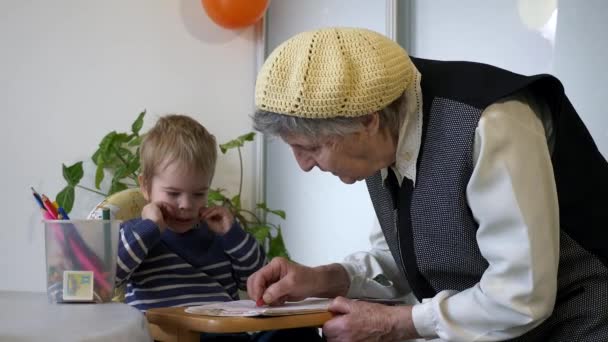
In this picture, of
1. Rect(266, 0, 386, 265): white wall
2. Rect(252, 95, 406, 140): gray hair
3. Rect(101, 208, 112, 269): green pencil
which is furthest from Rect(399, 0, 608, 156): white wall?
Rect(101, 208, 112, 269): green pencil

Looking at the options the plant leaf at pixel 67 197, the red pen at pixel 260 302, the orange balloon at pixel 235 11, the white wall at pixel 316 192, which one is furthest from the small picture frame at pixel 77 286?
the orange balloon at pixel 235 11

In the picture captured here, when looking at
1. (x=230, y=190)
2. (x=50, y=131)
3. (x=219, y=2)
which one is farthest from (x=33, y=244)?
(x=219, y=2)

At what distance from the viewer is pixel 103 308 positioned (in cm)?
112

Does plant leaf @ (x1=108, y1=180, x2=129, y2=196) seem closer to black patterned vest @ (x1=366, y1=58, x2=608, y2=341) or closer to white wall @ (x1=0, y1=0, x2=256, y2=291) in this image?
white wall @ (x1=0, y1=0, x2=256, y2=291)

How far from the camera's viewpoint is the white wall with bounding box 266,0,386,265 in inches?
106

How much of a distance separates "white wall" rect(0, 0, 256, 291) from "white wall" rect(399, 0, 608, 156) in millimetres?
1092

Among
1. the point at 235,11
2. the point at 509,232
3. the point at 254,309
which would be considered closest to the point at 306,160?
the point at 254,309

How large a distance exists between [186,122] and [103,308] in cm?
85

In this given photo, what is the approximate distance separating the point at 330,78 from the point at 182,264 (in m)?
0.73

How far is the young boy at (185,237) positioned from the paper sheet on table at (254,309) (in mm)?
301

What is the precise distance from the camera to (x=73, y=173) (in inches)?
111

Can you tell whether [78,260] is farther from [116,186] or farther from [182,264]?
[116,186]

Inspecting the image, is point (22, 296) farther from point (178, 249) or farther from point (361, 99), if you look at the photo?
point (361, 99)

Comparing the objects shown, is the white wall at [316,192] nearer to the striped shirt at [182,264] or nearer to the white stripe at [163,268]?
the striped shirt at [182,264]
